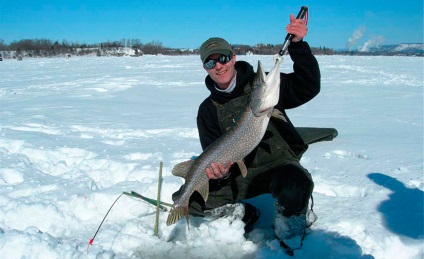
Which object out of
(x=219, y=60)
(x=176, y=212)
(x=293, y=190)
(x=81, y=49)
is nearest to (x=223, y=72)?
(x=219, y=60)

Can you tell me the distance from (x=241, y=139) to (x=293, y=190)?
0.57 meters

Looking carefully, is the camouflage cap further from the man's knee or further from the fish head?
the man's knee

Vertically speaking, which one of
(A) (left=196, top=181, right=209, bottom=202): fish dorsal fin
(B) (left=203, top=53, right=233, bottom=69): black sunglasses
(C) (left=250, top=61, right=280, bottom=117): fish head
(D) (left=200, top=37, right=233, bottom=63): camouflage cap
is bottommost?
(A) (left=196, top=181, right=209, bottom=202): fish dorsal fin

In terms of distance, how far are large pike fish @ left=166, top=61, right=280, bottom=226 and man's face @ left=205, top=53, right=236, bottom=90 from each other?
1.67ft

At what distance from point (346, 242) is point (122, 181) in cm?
256

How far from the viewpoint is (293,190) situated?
2578 millimetres

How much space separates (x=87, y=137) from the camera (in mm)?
5848

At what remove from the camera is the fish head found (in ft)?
7.74

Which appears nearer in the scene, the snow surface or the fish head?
the fish head

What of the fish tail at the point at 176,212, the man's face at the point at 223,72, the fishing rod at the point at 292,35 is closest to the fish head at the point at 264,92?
the fishing rod at the point at 292,35

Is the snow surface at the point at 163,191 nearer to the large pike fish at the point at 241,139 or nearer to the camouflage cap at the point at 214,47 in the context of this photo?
the large pike fish at the point at 241,139

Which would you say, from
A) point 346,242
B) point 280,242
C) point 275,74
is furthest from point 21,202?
point 346,242

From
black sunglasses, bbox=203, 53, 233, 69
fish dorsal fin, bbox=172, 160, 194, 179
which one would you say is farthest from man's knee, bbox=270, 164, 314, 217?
black sunglasses, bbox=203, 53, 233, 69

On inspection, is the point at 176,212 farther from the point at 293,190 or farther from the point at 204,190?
the point at 293,190
